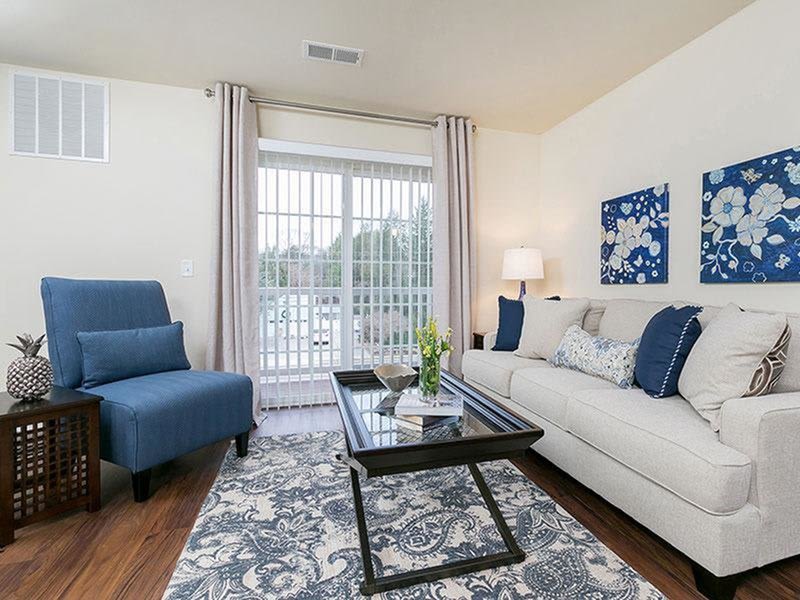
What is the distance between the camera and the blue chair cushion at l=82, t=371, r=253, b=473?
1.82m

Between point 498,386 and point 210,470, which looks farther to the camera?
point 498,386

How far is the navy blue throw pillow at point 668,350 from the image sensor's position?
1.85 m

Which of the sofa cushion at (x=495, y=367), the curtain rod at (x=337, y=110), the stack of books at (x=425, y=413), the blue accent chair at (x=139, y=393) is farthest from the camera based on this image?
the curtain rod at (x=337, y=110)

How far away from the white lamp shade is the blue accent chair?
2.23 metres

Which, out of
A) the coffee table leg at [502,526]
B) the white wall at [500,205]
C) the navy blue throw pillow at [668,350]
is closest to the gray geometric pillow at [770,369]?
the navy blue throw pillow at [668,350]

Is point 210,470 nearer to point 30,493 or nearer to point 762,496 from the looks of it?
point 30,493

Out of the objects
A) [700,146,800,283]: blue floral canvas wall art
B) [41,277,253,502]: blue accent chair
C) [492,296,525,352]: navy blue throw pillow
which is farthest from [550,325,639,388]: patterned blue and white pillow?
[41,277,253,502]: blue accent chair

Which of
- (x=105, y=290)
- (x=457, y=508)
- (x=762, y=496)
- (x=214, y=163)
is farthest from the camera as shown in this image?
(x=214, y=163)

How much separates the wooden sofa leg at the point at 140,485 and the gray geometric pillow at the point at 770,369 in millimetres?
2532

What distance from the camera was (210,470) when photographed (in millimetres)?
2229

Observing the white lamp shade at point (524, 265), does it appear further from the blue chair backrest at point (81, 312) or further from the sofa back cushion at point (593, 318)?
the blue chair backrest at point (81, 312)

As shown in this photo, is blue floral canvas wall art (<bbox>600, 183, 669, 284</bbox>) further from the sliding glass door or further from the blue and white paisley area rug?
the blue and white paisley area rug

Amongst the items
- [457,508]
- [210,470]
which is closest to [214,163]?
[210,470]

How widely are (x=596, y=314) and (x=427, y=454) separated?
1.96m
